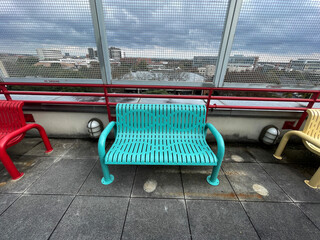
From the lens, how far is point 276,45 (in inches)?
97.3

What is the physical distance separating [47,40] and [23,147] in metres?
2.25

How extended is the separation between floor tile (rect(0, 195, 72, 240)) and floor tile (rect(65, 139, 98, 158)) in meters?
0.91

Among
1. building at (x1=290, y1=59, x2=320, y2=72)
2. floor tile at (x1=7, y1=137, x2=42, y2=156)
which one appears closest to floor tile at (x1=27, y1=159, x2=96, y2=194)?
floor tile at (x1=7, y1=137, x2=42, y2=156)

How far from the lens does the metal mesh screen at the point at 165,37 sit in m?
2.23

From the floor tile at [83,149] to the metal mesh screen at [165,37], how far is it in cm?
163

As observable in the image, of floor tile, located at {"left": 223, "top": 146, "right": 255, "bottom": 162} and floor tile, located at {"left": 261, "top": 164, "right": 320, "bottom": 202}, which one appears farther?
floor tile, located at {"left": 223, "top": 146, "right": 255, "bottom": 162}

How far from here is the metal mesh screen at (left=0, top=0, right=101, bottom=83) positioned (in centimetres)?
236

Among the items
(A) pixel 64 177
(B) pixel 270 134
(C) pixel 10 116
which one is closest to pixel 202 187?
(B) pixel 270 134

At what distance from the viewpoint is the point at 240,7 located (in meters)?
2.23

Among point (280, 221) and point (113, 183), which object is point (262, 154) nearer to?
point (280, 221)

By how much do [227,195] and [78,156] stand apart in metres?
2.68

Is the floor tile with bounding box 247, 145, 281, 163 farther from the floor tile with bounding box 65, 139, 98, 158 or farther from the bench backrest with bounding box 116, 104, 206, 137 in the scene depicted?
the floor tile with bounding box 65, 139, 98, 158

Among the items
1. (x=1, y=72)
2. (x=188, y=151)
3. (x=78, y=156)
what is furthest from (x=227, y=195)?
(x=1, y=72)

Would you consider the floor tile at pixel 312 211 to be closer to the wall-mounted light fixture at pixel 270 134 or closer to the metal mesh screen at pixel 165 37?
the wall-mounted light fixture at pixel 270 134
